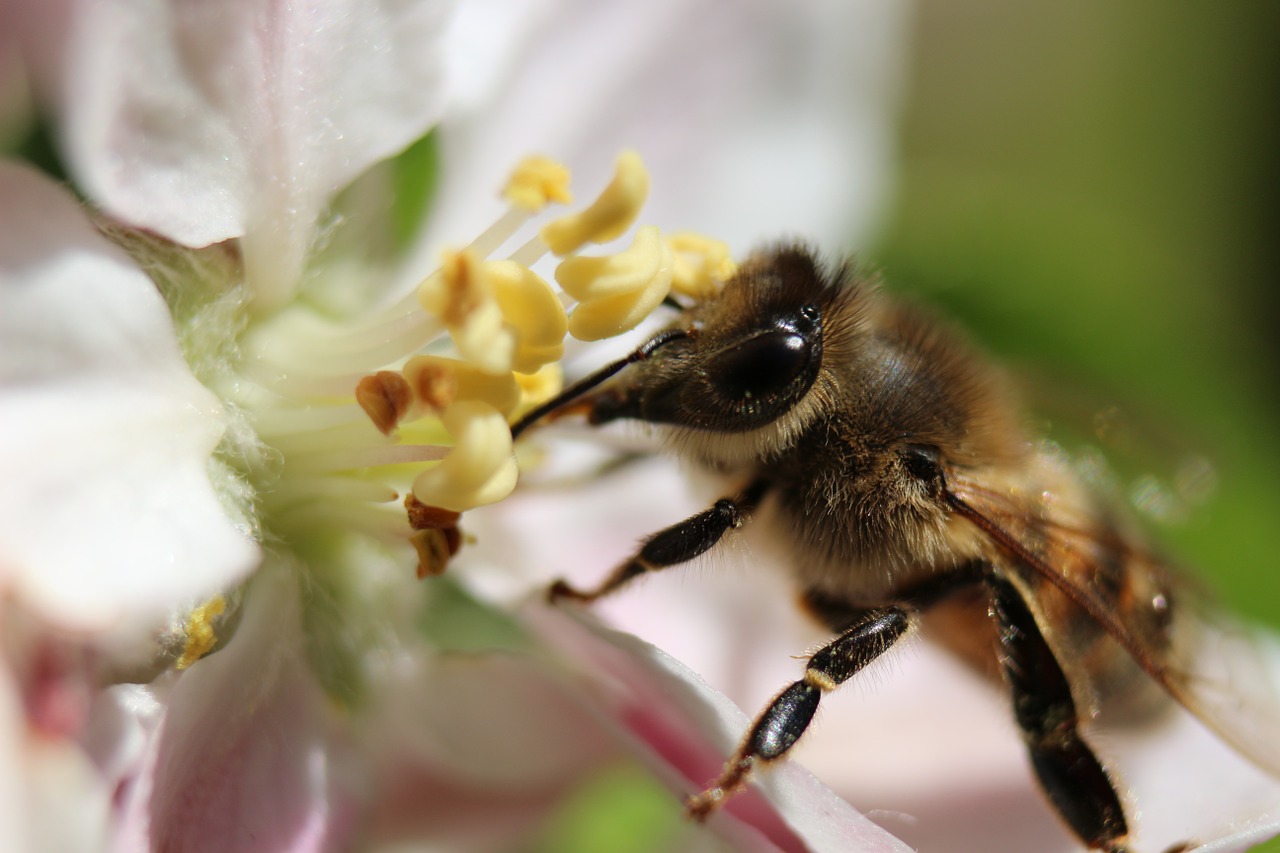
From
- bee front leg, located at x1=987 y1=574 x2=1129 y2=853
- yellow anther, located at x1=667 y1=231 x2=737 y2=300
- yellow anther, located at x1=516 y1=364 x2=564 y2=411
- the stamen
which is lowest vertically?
bee front leg, located at x1=987 y1=574 x2=1129 y2=853

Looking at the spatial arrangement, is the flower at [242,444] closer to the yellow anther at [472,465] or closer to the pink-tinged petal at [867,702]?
the yellow anther at [472,465]

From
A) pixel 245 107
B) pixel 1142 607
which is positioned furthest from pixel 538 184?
pixel 1142 607

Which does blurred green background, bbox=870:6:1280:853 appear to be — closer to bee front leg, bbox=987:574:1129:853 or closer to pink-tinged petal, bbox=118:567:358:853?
bee front leg, bbox=987:574:1129:853

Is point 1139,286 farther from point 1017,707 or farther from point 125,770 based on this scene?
point 125,770

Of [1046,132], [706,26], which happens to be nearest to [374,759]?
[706,26]

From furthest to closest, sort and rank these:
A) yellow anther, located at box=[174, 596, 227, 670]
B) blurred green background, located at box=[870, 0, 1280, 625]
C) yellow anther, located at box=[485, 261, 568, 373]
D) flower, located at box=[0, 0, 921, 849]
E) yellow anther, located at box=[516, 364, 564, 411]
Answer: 1. blurred green background, located at box=[870, 0, 1280, 625]
2. yellow anther, located at box=[516, 364, 564, 411]
3. yellow anther, located at box=[485, 261, 568, 373]
4. yellow anther, located at box=[174, 596, 227, 670]
5. flower, located at box=[0, 0, 921, 849]

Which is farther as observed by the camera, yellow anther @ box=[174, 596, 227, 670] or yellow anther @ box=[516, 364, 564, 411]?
yellow anther @ box=[516, 364, 564, 411]

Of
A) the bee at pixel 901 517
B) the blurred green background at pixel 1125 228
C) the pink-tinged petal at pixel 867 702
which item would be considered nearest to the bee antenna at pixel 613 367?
the bee at pixel 901 517

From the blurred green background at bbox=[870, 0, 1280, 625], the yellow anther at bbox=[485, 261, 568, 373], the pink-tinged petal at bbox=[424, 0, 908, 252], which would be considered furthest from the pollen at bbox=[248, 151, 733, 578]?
the blurred green background at bbox=[870, 0, 1280, 625]
